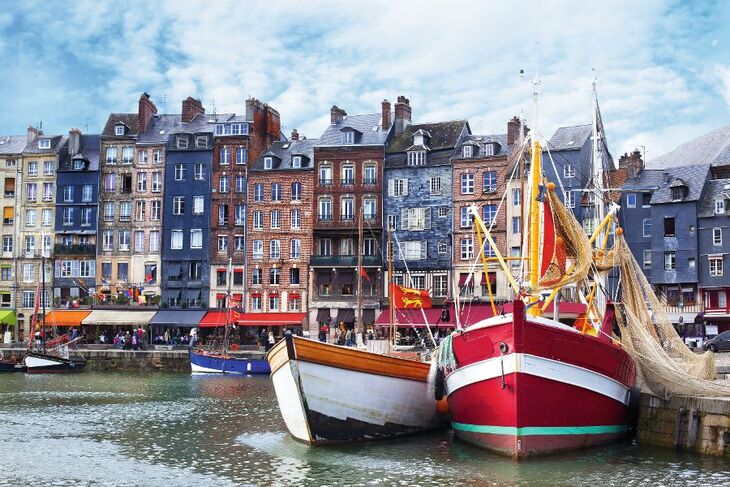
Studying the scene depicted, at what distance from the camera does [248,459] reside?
87.4 feet

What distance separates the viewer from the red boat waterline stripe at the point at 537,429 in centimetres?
2506

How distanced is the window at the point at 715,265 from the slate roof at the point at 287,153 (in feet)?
103

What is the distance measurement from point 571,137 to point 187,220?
3238 centimetres

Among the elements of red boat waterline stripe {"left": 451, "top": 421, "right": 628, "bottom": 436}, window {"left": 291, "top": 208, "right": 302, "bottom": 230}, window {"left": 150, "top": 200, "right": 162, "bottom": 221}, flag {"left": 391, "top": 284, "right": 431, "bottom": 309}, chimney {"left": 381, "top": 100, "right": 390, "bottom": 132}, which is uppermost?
chimney {"left": 381, "top": 100, "right": 390, "bottom": 132}

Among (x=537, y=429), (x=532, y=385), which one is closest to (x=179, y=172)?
(x=537, y=429)

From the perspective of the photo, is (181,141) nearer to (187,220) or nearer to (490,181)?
(187,220)

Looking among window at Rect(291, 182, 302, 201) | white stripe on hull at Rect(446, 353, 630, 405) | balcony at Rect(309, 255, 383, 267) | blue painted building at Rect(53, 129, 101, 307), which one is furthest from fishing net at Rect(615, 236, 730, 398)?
blue painted building at Rect(53, 129, 101, 307)

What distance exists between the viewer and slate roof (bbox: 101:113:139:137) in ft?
269

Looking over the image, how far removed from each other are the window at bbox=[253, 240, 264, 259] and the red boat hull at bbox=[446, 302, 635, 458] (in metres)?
49.8

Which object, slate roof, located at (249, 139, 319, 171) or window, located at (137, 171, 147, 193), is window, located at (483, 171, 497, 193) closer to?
slate roof, located at (249, 139, 319, 171)

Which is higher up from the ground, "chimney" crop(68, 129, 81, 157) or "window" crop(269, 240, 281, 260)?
"chimney" crop(68, 129, 81, 157)

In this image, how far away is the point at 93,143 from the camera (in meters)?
85.4

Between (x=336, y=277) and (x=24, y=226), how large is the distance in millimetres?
29861

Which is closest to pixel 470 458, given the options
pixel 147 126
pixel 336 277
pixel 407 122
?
pixel 336 277
